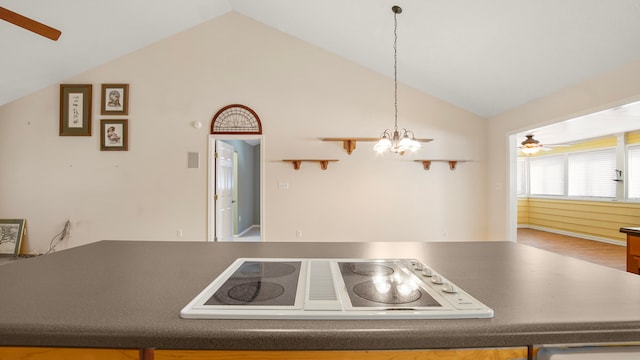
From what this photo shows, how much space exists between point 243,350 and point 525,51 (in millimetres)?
3652

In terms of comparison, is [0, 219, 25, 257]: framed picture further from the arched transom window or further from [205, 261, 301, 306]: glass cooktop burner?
[205, 261, 301, 306]: glass cooktop burner

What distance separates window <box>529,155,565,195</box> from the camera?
7254mm

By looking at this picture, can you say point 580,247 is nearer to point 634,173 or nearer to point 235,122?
point 634,173

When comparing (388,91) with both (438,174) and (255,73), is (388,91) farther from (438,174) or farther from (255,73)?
(255,73)

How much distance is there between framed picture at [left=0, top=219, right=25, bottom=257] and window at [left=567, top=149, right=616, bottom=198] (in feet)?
35.7

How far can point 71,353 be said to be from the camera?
650mm

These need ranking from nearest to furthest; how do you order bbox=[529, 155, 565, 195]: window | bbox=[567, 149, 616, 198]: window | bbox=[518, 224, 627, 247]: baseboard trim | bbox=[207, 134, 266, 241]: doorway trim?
bbox=[207, 134, 266, 241]: doorway trim, bbox=[518, 224, 627, 247]: baseboard trim, bbox=[567, 149, 616, 198]: window, bbox=[529, 155, 565, 195]: window

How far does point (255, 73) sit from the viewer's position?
455 centimetres

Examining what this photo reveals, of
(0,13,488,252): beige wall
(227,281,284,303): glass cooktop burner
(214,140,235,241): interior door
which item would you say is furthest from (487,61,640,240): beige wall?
(214,140,235,241): interior door

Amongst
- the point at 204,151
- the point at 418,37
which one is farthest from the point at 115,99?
the point at 418,37

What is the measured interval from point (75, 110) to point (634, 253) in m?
6.83

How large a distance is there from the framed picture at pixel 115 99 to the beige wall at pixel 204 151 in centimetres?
13

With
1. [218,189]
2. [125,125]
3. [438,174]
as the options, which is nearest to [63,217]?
[125,125]

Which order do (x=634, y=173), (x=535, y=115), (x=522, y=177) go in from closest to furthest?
1. (x=535, y=115)
2. (x=634, y=173)
3. (x=522, y=177)
